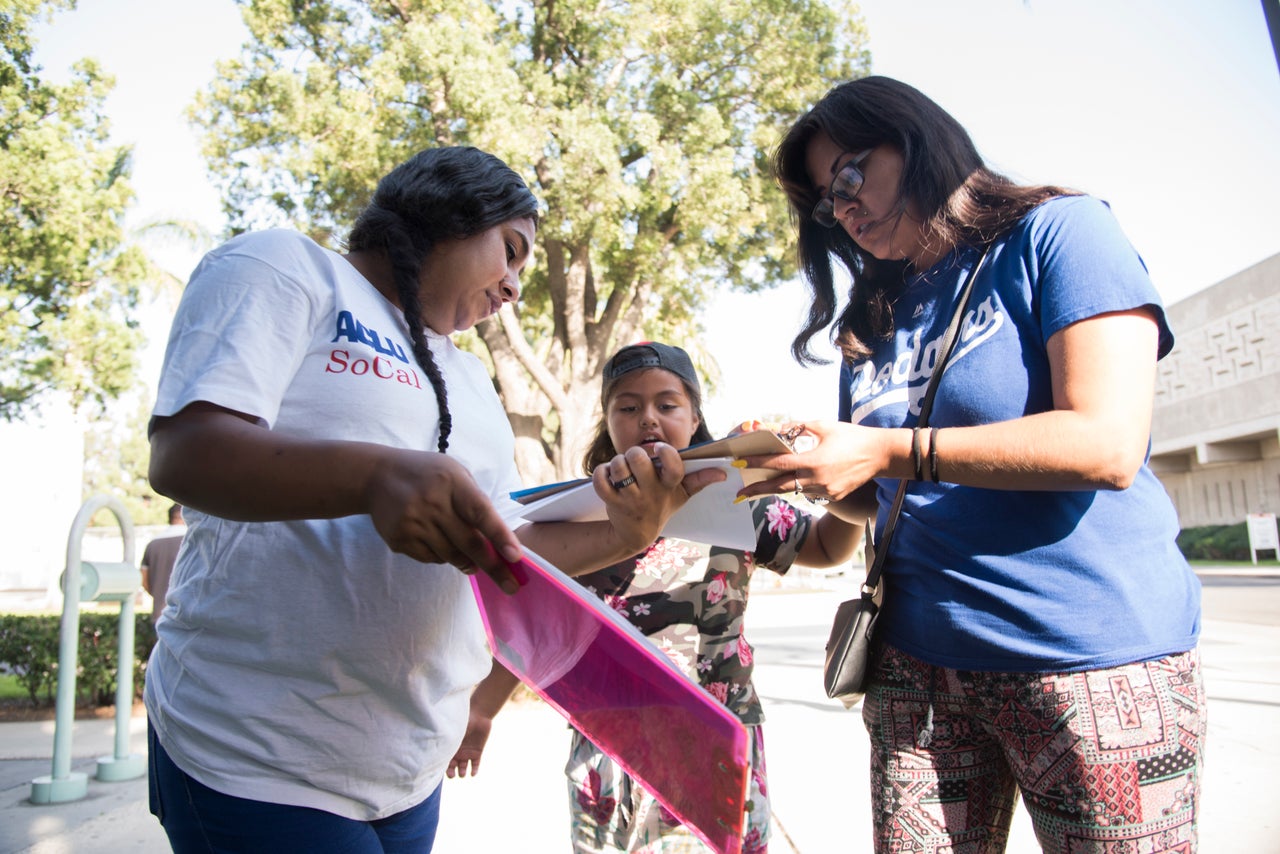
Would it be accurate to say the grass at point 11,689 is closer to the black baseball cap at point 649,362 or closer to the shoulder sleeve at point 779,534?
the black baseball cap at point 649,362

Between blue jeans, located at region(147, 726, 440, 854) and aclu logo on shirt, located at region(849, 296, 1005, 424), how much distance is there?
1.24 meters

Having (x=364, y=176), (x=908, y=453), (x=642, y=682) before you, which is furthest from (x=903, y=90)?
(x=364, y=176)

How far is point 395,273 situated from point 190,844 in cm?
96

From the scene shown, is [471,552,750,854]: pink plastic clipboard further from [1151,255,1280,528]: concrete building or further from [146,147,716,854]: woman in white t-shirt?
[1151,255,1280,528]: concrete building

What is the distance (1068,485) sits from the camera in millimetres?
1381

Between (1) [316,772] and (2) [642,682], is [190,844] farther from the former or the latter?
(2) [642,682]

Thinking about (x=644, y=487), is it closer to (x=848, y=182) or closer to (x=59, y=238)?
(x=848, y=182)

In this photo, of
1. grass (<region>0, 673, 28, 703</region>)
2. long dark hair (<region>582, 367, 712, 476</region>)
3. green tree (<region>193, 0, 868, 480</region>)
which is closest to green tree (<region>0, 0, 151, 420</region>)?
green tree (<region>193, 0, 868, 480</region>)

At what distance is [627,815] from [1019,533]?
1.31m

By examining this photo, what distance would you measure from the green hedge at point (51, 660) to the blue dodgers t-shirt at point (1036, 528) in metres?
9.28

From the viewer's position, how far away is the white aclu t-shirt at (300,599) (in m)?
1.24

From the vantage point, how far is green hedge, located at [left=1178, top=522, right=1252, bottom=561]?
30.1 metres

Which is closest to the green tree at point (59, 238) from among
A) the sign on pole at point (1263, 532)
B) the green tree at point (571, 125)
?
the green tree at point (571, 125)

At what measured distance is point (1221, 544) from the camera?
3077 cm
